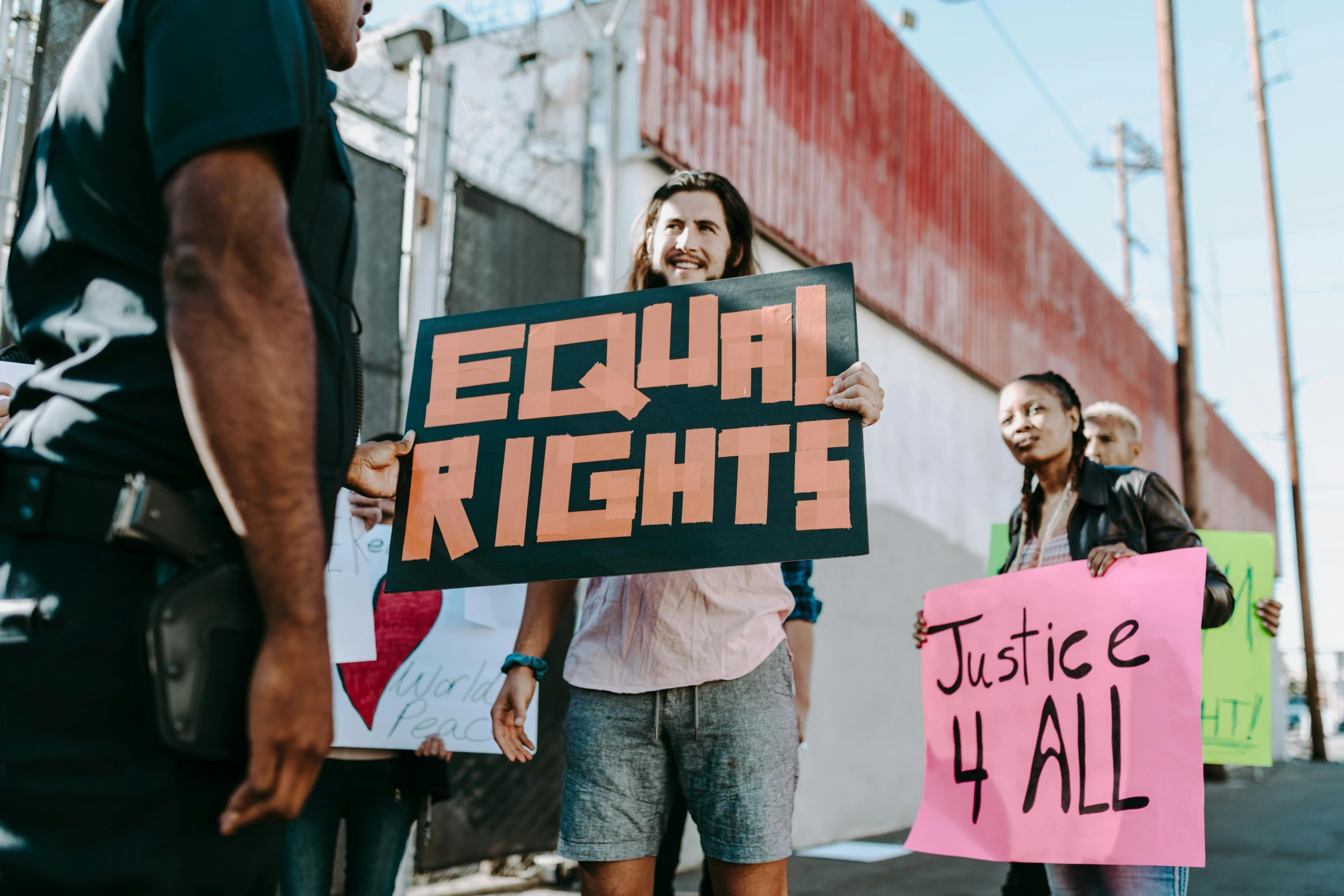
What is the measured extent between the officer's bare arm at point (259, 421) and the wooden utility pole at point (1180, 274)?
36.5ft

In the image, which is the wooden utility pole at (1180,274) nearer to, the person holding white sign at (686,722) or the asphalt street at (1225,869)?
the asphalt street at (1225,869)

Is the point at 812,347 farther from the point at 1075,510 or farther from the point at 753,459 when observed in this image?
the point at 1075,510

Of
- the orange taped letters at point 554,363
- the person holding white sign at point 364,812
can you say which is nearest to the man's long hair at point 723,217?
the orange taped letters at point 554,363

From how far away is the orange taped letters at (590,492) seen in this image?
73.4 inches

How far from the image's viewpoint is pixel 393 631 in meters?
3.16

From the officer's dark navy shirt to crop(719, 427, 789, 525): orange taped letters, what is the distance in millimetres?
814

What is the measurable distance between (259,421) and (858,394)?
44.2 inches

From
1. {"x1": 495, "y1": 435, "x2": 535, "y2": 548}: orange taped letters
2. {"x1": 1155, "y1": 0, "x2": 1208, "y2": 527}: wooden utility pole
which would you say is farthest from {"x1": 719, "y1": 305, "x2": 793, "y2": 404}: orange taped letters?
{"x1": 1155, "y1": 0, "x2": 1208, "y2": 527}: wooden utility pole

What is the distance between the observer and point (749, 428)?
1.92m

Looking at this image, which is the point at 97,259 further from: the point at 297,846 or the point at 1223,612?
the point at 1223,612

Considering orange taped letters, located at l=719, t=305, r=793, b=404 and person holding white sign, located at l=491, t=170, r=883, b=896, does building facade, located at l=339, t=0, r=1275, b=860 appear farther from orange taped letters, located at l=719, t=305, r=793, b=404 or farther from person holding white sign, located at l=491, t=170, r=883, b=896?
person holding white sign, located at l=491, t=170, r=883, b=896

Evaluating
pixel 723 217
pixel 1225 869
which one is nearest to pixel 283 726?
pixel 723 217

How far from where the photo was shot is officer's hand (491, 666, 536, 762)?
7.07ft

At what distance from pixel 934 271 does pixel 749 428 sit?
8.61m
